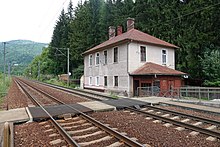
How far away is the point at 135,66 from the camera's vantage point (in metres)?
22.1

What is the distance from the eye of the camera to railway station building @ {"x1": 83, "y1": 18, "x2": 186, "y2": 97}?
2105cm

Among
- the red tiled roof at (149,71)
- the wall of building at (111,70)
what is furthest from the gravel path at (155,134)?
the wall of building at (111,70)

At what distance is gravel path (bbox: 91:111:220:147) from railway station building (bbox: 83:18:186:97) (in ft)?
37.2

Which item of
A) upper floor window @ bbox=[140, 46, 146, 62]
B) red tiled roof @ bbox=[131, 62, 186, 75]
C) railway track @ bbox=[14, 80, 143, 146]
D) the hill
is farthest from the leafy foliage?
railway track @ bbox=[14, 80, 143, 146]

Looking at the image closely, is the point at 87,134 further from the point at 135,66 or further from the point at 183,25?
the point at 183,25

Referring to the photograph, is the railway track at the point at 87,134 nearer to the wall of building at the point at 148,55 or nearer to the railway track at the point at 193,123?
the railway track at the point at 193,123

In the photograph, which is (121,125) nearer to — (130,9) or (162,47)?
(162,47)

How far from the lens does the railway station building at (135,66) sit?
69.1 ft

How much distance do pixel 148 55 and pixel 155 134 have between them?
17061mm

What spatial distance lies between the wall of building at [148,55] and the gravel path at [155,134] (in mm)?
13222

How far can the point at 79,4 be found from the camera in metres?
56.8

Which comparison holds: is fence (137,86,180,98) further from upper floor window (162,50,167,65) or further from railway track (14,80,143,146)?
railway track (14,80,143,146)

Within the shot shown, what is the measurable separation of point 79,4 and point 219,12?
4158 centimetres

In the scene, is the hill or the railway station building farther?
the hill
